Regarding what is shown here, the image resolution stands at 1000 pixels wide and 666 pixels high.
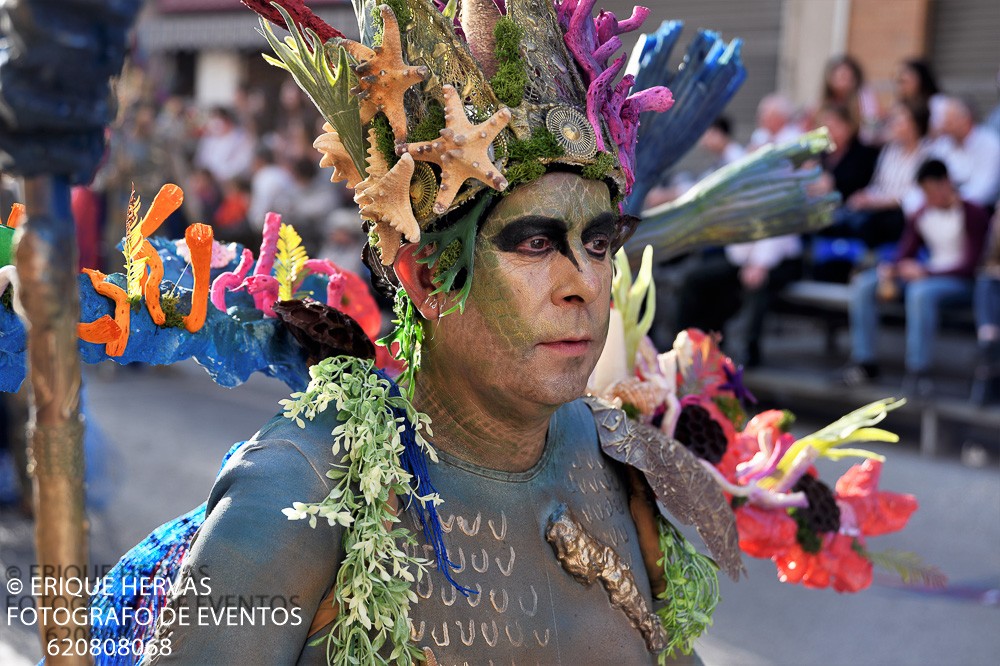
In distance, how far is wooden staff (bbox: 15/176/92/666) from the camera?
1.06 meters

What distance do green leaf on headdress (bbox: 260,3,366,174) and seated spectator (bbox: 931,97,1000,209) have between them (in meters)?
5.54

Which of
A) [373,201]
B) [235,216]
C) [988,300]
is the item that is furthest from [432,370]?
[235,216]

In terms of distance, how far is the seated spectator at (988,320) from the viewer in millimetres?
6133

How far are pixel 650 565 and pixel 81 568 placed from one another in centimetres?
132

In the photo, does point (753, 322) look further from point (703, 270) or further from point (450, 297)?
point (450, 297)

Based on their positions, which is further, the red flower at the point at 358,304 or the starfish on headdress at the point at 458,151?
the red flower at the point at 358,304

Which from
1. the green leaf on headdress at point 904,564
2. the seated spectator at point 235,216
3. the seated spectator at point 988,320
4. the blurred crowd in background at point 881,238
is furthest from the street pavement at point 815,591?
the seated spectator at point 235,216

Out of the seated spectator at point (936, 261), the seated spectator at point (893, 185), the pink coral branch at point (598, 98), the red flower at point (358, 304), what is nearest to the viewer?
the pink coral branch at point (598, 98)

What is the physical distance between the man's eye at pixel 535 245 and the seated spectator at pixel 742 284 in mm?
5582

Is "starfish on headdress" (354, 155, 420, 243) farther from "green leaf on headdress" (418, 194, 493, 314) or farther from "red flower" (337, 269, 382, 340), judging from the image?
"red flower" (337, 269, 382, 340)

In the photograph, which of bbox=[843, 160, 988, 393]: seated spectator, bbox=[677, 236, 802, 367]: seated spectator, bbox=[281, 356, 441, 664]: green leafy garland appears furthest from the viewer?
bbox=[677, 236, 802, 367]: seated spectator

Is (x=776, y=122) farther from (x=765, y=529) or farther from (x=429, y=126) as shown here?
(x=429, y=126)

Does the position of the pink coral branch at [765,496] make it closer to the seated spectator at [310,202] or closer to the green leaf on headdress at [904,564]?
the green leaf on headdress at [904,564]

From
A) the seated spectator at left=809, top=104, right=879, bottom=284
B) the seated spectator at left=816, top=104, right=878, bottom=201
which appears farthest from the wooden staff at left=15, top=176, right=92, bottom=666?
the seated spectator at left=816, top=104, right=878, bottom=201
